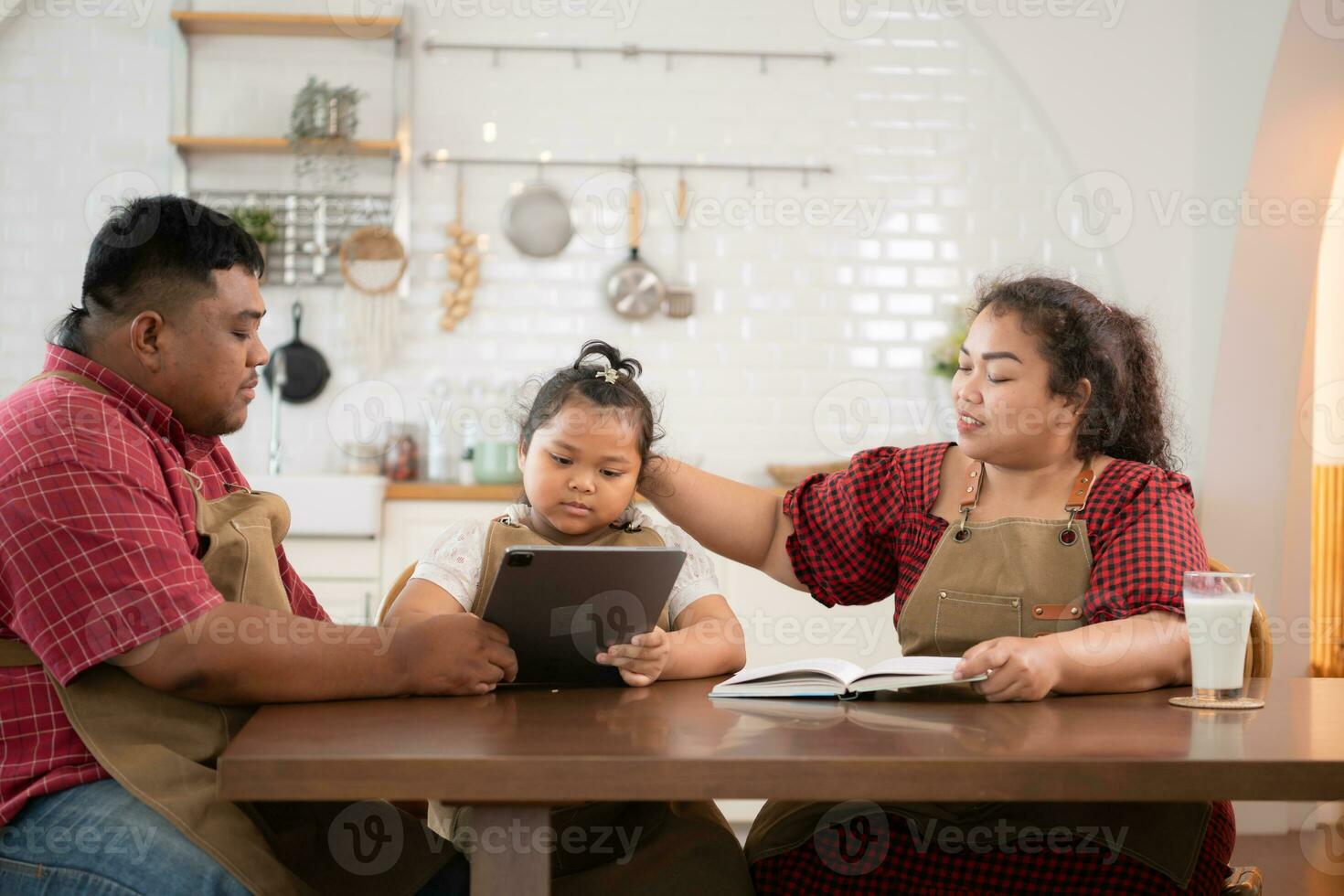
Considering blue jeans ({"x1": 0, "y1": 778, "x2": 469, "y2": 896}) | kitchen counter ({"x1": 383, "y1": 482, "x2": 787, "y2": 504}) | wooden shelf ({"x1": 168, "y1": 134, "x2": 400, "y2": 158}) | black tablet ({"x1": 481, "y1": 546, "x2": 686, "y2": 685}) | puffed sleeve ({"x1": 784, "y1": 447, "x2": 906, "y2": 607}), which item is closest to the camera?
blue jeans ({"x1": 0, "y1": 778, "x2": 469, "y2": 896})

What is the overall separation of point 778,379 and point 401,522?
1.60 meters

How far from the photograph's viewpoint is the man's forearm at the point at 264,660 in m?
1.39

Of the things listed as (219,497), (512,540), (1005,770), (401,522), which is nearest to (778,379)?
(401,522)

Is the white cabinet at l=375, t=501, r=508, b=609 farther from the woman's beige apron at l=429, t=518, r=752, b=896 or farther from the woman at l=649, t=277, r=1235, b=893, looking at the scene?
the woman's beige apron at l=429, t=518, r=752, b=896

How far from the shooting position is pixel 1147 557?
182 cm

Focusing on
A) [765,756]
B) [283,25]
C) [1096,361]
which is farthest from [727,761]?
[283,25]

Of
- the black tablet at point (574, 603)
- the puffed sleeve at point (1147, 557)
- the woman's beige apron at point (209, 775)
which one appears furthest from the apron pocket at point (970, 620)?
the woman's beige apron at point (209, 775)

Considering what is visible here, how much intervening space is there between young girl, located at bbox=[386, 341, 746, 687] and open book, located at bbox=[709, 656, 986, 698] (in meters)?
0.14

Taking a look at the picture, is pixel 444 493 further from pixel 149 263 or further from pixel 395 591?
pixel 149 263

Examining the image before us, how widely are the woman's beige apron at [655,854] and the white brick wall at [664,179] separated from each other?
328cm

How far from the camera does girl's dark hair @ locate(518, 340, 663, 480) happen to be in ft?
6.92

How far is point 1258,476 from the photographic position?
416cm

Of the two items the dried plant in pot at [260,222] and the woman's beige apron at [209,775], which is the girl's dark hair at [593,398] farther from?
the dried plant in pot at [260,222]

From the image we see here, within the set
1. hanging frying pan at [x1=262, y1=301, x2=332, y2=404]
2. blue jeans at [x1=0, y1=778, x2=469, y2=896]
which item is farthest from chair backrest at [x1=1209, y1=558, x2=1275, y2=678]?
hanging frying pan at [x1=262, y1=301, x2=332, y2=404]
